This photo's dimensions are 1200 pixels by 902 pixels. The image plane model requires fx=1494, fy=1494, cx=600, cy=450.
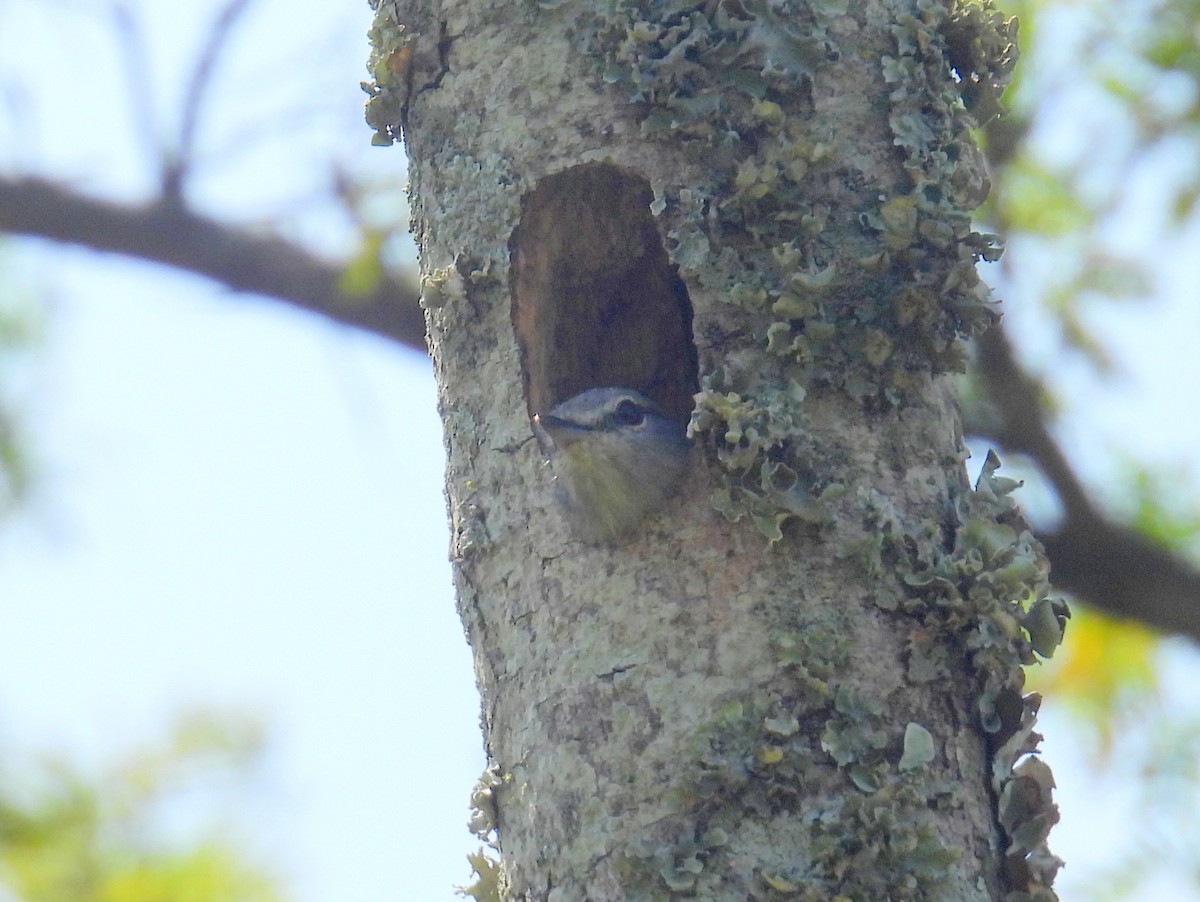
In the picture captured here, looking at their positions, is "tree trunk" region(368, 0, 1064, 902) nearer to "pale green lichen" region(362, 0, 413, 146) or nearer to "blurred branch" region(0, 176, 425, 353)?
"pale green lichen" region(362, 0, 413, 146)

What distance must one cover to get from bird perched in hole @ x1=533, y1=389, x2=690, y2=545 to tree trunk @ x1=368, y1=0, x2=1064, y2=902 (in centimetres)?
4

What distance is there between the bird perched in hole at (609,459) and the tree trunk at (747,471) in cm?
4

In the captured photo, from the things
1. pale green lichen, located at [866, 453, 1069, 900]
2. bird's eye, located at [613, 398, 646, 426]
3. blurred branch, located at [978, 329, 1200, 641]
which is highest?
blurred branch, located at [978, 329, 1200, 641]

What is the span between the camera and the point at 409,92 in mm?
3018

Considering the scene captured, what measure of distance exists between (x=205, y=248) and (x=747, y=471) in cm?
341

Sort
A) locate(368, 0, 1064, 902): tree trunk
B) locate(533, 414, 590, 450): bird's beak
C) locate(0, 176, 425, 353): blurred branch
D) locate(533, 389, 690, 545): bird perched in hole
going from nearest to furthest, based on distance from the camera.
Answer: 1. locate(368, 0, 1064, 902): tree trunk
2. locate(533, 389, 690, 545): bird perched in hole
3. locate(533, 414, 590, 450): bird's beak
4. locate(0, 176, 425, 353): blurred branch

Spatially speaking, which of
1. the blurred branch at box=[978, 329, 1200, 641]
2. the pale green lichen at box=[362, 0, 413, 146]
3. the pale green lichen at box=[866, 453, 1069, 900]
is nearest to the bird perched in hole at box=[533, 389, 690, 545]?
the pale green lichen at box=[866, 453, 1069, 900]

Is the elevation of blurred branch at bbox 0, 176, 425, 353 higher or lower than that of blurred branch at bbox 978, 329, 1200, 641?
higher

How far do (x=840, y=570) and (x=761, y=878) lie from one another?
0.52 m

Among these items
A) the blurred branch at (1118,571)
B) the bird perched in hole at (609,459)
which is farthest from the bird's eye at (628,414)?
the blurred branch at (1118,571)

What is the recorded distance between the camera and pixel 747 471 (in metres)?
2.46

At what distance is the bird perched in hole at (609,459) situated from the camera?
2.57 metres

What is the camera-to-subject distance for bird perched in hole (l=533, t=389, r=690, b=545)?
2566 mm

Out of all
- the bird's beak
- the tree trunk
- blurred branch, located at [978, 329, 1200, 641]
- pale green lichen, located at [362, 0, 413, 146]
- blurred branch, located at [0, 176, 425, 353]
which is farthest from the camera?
blurred branch, located at [0, 176, 425, 353]
